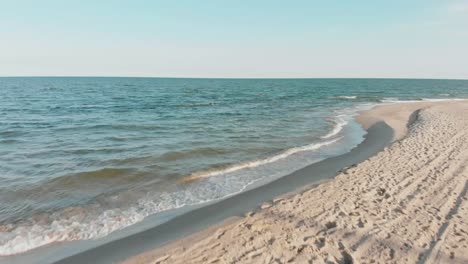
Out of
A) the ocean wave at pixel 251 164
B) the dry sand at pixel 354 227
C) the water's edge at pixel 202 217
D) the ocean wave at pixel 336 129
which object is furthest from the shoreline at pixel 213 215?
the ocean wave at pixel 336 129

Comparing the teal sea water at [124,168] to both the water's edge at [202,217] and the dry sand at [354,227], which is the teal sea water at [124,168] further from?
the dry sand at [354,227]

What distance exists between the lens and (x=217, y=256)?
5.06 m

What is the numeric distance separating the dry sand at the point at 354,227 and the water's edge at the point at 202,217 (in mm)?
407

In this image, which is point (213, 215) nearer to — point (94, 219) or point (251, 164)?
point (94, 219)

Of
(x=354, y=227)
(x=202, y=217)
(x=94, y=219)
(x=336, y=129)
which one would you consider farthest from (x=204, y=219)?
(x=336, y=129)

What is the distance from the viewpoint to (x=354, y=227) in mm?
5965

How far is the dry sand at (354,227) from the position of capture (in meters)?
5.06

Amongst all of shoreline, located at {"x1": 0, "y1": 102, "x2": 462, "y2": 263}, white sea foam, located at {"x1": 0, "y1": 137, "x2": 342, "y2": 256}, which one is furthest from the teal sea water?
shoreline, located at {"x1": 0, "y1": 102, "x2": 462, "y2": 263}

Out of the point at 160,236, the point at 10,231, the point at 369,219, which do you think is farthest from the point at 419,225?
the point at 10,231

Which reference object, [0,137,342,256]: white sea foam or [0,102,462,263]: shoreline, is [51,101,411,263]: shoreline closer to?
[0,102,462,263]: shoreline

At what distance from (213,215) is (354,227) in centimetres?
311

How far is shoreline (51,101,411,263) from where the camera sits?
552cm

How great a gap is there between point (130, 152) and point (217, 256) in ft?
28.7

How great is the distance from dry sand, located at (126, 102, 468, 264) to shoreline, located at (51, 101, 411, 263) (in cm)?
30
